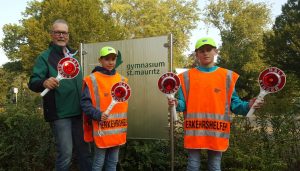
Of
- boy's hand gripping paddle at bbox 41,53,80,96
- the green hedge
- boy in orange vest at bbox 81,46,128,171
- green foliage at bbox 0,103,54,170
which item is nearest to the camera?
boy's hand gripping paddle at bbox 41,53,80,96

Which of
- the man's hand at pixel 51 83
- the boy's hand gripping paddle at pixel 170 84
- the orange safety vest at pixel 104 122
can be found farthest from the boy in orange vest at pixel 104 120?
the boy's hand gripping paddle at pixel 170 84

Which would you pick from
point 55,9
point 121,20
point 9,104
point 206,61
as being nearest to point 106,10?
point 121,20

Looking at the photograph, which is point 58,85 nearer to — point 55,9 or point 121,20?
point 55,9

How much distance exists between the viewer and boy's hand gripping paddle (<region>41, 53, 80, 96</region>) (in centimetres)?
431

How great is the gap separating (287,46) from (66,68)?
31.2m

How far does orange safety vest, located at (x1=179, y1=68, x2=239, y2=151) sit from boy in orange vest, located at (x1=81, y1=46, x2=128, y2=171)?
894 mm

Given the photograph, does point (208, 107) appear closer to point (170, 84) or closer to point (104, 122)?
point (170, 84)

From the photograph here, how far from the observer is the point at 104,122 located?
458 centimetres

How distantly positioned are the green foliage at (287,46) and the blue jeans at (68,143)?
29949 millimetres

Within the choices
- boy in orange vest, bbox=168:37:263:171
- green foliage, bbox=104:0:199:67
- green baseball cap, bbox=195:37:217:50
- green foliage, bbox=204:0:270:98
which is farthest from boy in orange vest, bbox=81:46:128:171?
green foliage, bbox=204:0:270:98

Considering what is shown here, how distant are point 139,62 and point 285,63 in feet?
98.7

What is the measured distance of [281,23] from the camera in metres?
36.3

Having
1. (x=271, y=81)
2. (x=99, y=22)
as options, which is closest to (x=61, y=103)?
(x=271, y=81)

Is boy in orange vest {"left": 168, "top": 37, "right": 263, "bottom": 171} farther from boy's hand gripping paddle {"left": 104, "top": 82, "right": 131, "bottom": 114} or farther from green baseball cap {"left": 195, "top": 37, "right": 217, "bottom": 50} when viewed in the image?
boy's hand gripping paddle {"left": 104, "top": 82, "right": 131, "bottom": 114}
